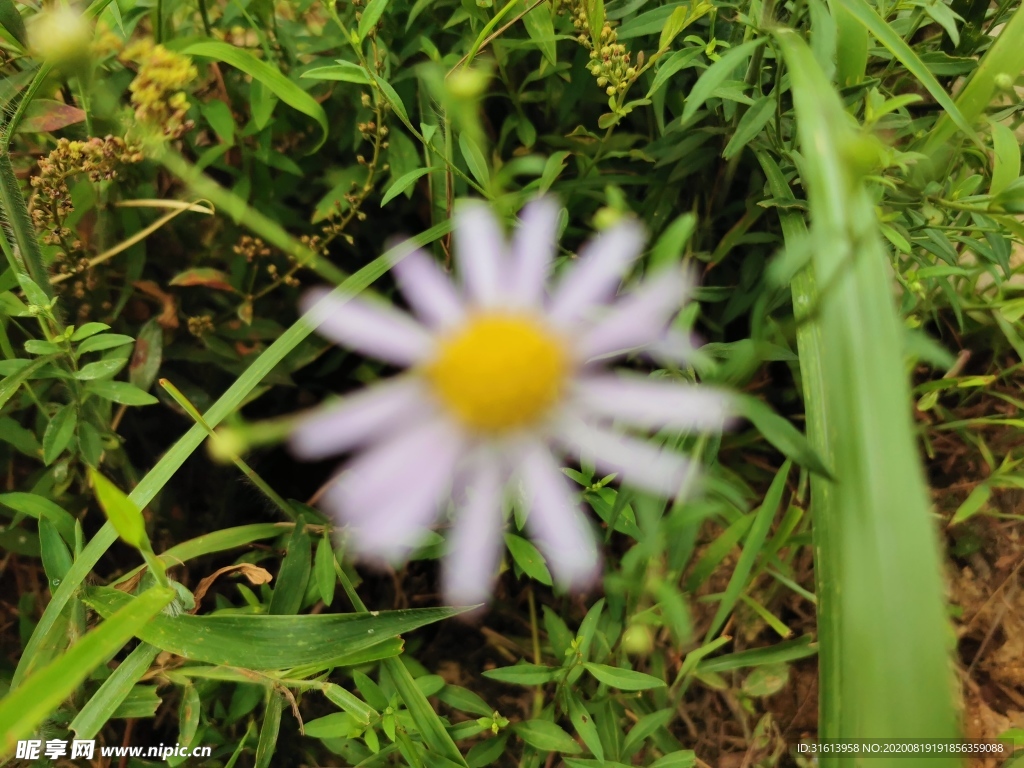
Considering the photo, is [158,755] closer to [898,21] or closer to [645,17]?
[645,17]

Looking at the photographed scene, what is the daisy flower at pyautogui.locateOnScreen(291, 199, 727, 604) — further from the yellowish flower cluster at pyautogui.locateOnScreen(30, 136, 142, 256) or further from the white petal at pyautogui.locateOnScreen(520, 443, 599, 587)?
the yellowish flower cluster at pyautogui.locateOnScreen(30, 136, 142, 256)

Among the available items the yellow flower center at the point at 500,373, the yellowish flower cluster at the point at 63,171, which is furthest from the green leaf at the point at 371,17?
the yellow flower center at the point at 500,373

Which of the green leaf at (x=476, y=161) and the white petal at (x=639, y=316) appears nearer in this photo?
the white petal at (x=639, y=316)

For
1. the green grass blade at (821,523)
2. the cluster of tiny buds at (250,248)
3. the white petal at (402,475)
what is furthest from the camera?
the cluster of tiny buds at (250,248)

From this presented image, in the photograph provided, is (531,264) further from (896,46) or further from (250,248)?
(250,248)

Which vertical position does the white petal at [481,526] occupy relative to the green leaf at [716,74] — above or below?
below

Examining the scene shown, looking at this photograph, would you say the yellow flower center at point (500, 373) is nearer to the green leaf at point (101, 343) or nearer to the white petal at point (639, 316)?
the white petal at point (639, 316)
